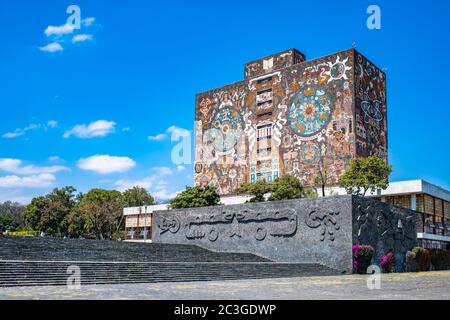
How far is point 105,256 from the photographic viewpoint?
17859 mm

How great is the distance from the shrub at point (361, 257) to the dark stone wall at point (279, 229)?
0.22m

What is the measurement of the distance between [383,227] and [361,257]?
2.96 meters

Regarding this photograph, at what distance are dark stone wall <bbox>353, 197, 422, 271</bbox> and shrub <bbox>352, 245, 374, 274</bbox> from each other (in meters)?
0.35

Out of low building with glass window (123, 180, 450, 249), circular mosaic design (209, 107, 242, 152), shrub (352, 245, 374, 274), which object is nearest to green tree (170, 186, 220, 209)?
low building with glass window (123, 180, 450, 249)

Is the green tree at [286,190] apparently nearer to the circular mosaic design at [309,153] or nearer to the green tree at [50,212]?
the circular mosaic design at [309,153]

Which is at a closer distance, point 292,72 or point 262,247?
point 262,247

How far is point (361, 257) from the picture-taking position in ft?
66.3

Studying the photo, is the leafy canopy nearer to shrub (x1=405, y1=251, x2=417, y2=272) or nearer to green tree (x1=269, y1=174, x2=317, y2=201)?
green tree (x1=269, y1=174, x2=317, y2=201)

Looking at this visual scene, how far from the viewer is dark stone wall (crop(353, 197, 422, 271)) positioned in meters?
20.9

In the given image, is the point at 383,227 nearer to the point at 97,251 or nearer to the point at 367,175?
the point at 367,175

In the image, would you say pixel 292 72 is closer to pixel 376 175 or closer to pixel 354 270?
pixel 376 175

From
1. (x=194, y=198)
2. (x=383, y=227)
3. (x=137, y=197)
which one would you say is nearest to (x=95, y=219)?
(x=194, y=198)
